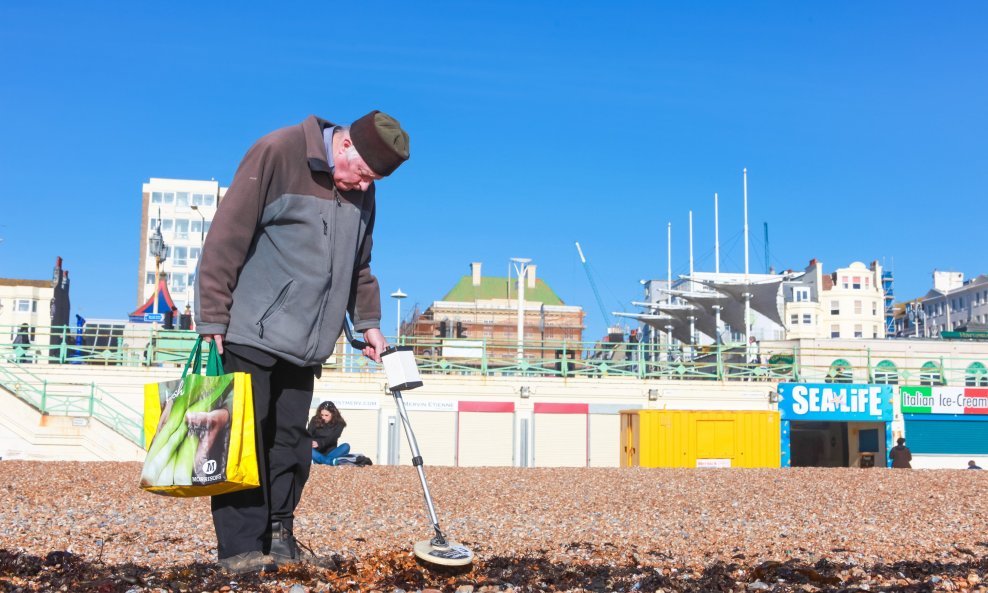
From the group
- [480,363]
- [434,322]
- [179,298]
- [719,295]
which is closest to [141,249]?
[179,298]

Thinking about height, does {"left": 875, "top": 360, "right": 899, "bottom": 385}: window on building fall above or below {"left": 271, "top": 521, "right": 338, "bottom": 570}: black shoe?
above

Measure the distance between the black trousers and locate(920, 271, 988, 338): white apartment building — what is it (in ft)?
390

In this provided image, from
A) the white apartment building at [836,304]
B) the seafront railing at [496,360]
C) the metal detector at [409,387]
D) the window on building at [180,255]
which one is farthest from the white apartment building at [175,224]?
the metal detector at [409,387]

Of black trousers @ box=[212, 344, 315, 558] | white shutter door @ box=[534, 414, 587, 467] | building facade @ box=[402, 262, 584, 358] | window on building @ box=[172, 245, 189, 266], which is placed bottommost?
white shutter door @ box=[534, 414, 587, 467]

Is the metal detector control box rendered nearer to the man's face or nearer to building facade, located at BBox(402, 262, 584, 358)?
the man's face

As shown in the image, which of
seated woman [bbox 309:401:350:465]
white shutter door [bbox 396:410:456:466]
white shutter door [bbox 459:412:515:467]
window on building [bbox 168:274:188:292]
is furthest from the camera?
window on building [bbox 168:274:188:292]

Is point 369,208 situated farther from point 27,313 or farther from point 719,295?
point 27,313

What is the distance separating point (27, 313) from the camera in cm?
8131

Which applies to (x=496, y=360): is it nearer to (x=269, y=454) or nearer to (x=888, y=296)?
(x=269, y=454)

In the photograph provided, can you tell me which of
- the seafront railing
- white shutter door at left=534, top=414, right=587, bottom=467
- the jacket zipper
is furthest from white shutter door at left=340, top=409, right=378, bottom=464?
the jacket zipper

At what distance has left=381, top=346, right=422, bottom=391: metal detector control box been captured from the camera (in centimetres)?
397

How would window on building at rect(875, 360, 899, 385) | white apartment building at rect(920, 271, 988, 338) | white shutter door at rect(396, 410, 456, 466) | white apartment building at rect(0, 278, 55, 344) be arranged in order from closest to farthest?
1. white shutter door at rect(396, 410, 456, 466)
2. window on building at rect(875, 360, 899, 385)
3. white apartment building at rect(0, 278, 55, 344)
4. white apartment building at rect(920, 271, 988, 338)

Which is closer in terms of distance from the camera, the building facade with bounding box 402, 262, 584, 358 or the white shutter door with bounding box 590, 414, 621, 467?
the white shutter door with bounding box 590, 414, 621, 467

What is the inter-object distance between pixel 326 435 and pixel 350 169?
10.8 meters
